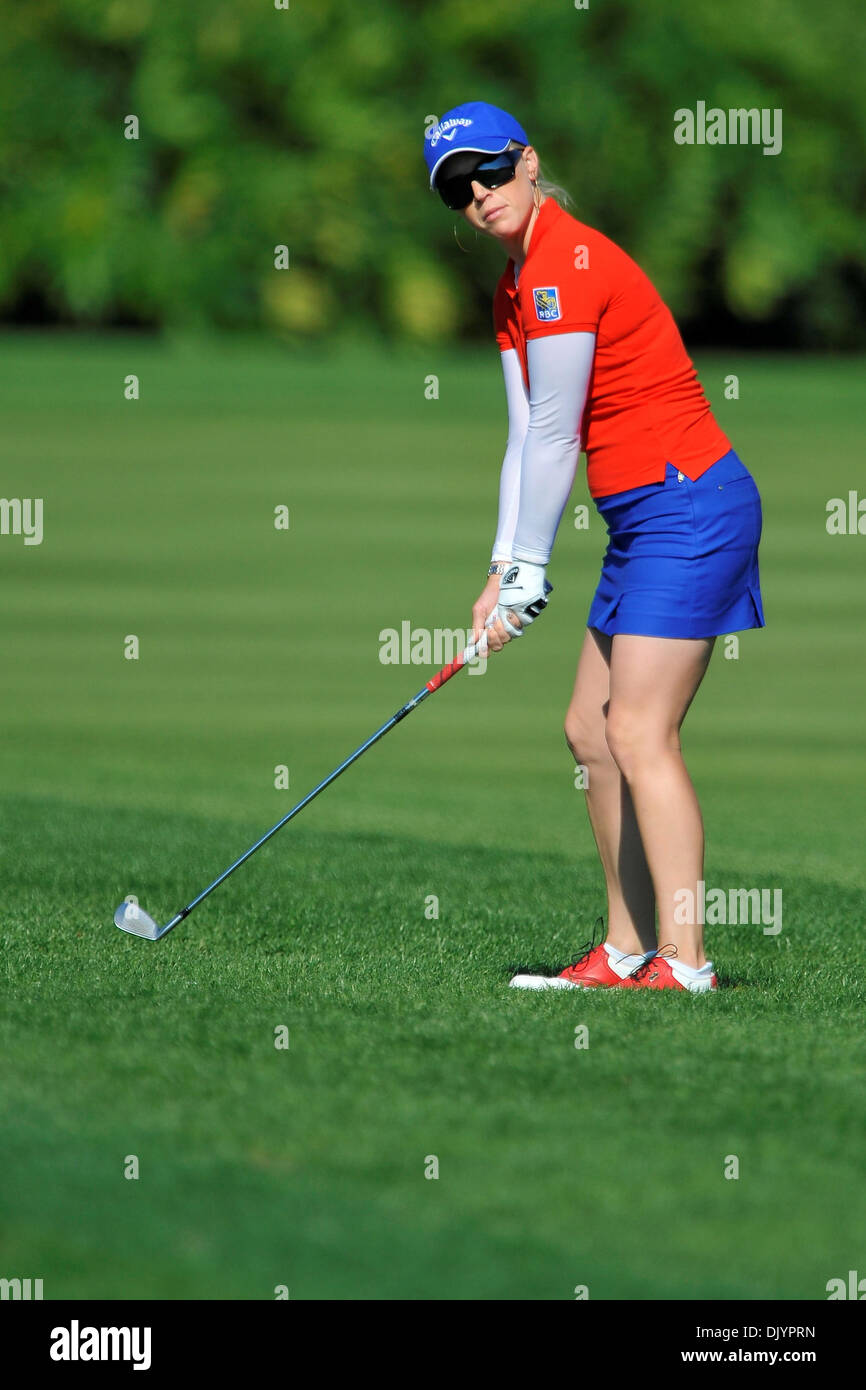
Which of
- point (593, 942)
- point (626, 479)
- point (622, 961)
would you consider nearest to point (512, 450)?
point (626, 479)

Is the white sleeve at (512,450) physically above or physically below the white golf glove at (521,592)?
above

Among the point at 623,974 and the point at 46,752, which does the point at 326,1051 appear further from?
the point at 46,752

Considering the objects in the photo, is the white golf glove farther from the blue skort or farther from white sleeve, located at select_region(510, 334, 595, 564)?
the blue skort

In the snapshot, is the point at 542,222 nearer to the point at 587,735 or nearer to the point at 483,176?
the point at 483,176

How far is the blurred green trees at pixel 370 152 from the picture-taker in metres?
31.8

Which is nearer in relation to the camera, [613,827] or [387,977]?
[387,977]

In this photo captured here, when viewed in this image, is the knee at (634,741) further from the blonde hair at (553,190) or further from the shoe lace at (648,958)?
the blonde hair at (553,190)

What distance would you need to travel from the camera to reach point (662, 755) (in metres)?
5.06

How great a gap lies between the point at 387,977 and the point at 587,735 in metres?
0.80

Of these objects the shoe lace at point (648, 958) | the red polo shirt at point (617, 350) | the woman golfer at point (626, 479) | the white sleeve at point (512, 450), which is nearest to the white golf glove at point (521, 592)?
the woman golfer at point (626, 479)

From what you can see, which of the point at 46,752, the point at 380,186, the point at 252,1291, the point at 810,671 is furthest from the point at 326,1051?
the point at 380,186

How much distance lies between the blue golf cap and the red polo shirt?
0.20m

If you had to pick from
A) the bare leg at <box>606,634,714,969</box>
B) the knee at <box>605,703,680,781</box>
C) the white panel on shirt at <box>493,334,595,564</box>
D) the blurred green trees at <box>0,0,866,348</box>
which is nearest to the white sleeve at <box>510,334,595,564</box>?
the white panel on shirt at <box>493,334,595,564</box>

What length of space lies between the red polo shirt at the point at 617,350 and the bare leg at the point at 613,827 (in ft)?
1.78
